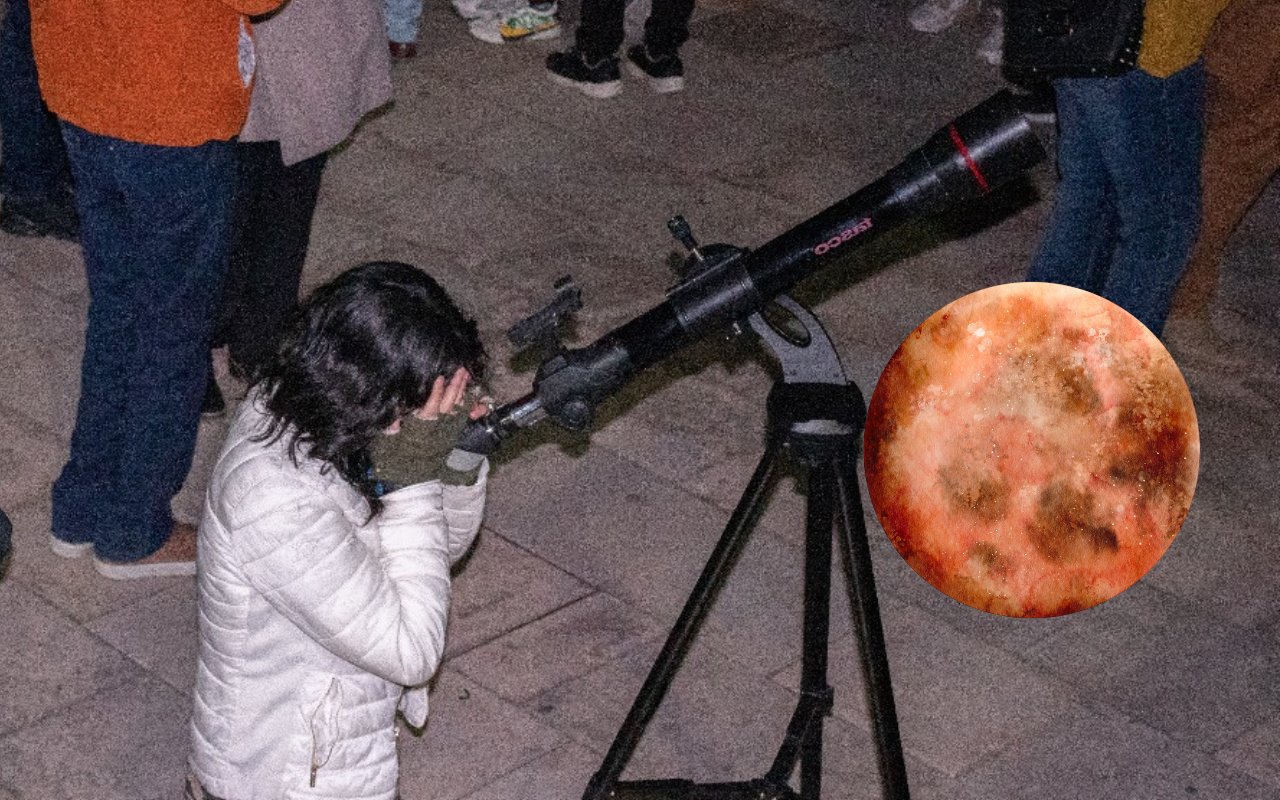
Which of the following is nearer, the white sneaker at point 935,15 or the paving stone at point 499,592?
the paving stone at point 499,592

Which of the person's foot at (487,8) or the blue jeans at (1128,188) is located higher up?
the blue jeans at (1128,188)

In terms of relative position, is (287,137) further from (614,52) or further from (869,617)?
(614,52)

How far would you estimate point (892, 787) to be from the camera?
304 cm

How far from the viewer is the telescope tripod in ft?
9.29

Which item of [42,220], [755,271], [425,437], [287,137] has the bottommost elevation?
[42,220]

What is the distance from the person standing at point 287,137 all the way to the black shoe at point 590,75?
8.96 feet

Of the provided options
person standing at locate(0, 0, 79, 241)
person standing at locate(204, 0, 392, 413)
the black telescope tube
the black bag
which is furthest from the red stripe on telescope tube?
person standing at locate(0, 0, 79, 241)

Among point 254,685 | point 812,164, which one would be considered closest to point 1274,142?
point 812,164

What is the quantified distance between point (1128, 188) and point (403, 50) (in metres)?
3.84

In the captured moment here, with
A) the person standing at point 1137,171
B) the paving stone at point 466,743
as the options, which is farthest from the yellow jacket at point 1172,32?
the paving stone at point 466,743

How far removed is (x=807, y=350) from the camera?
9.31 ft

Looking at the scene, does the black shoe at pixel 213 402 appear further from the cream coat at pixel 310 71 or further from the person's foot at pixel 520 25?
the person's foot at pixel 520 25

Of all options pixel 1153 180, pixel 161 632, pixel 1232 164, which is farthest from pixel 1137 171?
pixel 161 632

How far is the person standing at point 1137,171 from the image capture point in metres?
4.30
